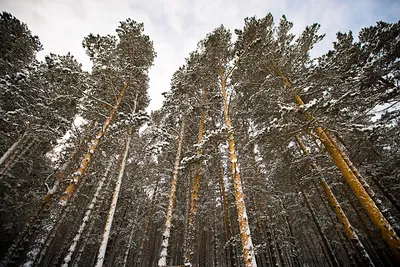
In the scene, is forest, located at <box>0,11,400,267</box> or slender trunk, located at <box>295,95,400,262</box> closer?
slender trunk, located at <box>295,95,400,262</box>

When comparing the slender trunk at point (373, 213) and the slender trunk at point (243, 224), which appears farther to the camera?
the slender trunk at point (373, 213)

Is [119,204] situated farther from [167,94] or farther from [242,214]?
[242,214]

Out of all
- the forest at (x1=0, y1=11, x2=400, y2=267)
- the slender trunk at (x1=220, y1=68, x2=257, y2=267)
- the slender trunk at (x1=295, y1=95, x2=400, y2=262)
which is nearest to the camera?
the slender trunk at (x1=220, y1=68, x2=257, y2=267)

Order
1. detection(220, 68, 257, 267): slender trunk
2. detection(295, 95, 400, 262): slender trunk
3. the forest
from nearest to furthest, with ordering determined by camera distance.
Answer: detection(220, 68, 257, 267): slender trunk < detection(295, 95, 400, 262): slender trunk < the forest

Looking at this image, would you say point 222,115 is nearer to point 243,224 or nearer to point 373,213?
point 243,224

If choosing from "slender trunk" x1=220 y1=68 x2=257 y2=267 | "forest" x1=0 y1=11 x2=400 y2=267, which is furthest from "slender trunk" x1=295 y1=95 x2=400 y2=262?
"slender trunk" x1=220 y1=68 x2=257 y2=267

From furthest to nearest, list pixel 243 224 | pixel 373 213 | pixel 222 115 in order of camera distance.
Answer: pixel 222 115 → pixel 373 213 → pixel 243 224

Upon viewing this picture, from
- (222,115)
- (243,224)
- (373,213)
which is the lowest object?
(243,224)

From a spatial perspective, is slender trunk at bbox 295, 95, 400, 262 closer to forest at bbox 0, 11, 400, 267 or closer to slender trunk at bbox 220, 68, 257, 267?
forest at bbox 0, 11, 400, 267

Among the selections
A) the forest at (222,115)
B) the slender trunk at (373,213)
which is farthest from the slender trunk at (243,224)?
the slender trunk at (373,213)

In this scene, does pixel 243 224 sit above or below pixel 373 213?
below

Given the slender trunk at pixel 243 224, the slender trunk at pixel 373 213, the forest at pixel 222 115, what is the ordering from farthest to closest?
the forest at pixel 222 115 → the slender trunk at pixel 373 213 → the slender trunk at pixel 243 224

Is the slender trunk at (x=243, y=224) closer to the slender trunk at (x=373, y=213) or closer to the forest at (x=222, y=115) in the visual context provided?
the forest at (x=222, y=115)

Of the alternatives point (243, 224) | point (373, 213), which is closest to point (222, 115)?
point (243, 224)
